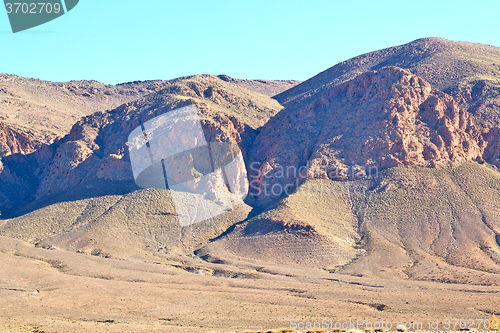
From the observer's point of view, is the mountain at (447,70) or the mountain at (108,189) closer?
the mountain at (108,189)

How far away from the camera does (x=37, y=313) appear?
148ft

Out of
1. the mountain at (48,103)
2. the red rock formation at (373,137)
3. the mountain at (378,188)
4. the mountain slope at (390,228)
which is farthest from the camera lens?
the mountain at (48,103)

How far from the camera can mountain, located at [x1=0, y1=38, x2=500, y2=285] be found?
238ft

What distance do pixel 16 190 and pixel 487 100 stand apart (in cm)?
9503

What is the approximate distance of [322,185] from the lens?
86.2 m

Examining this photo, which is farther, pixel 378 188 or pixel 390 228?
pixel 378 188

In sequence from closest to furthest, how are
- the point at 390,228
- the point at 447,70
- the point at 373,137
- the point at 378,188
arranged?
the point at 390,228 < the point at 378,188 < the point at 373,137 < the point at 447,70

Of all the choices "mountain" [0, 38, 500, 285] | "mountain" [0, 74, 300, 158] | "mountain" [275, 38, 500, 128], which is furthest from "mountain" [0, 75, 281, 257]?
"mountain" [275, 38, 500, 128]

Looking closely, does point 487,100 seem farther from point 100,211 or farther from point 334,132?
point 100,211

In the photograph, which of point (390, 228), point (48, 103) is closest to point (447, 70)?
point (390, 228)

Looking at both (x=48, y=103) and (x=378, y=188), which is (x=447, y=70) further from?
(x=48, y=103)

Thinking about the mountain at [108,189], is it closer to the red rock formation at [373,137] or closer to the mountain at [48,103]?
the mountain at [48,103]

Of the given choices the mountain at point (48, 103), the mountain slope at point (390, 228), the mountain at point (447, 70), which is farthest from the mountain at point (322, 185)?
the mountain at point (48, 103)

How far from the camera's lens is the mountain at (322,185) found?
7250cm
